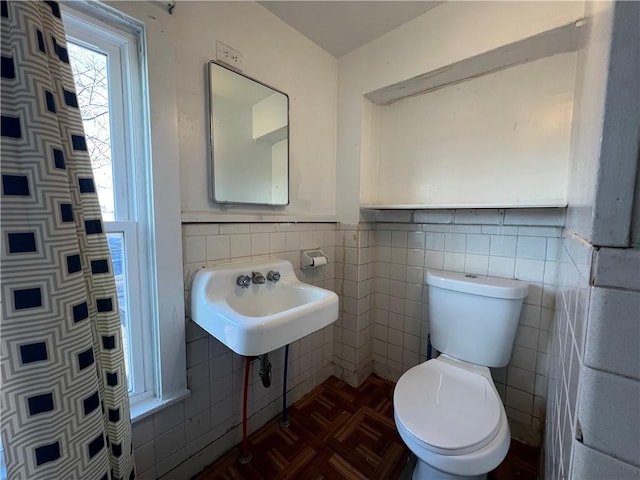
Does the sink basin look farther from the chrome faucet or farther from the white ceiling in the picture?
the white ceiling

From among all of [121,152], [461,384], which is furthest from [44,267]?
[461,384]

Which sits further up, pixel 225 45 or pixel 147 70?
pixel 225 45

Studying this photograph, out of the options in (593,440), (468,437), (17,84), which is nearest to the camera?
(593,440)

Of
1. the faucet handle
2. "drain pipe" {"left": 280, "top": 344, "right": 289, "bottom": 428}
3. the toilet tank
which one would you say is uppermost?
the faucet handle

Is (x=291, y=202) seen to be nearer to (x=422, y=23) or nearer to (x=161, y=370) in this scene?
(x=161, y=370)

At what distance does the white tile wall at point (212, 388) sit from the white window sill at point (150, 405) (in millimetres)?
40

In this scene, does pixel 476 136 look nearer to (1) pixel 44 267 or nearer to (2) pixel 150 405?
(1) pixel 44 267

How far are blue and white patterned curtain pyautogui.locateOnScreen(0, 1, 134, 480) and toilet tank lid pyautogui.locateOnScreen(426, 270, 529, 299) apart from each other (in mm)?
1372

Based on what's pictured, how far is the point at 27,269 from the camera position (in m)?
0.56

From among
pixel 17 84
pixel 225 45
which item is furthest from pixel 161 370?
pixel 225 45

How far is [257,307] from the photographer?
1.25 meters

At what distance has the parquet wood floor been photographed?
1168 mm

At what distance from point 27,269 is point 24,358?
0.19m

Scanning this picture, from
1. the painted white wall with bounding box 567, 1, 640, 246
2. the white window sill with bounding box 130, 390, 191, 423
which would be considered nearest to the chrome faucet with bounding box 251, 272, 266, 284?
the white window sill with bounding box 130, 390, 191, 423
